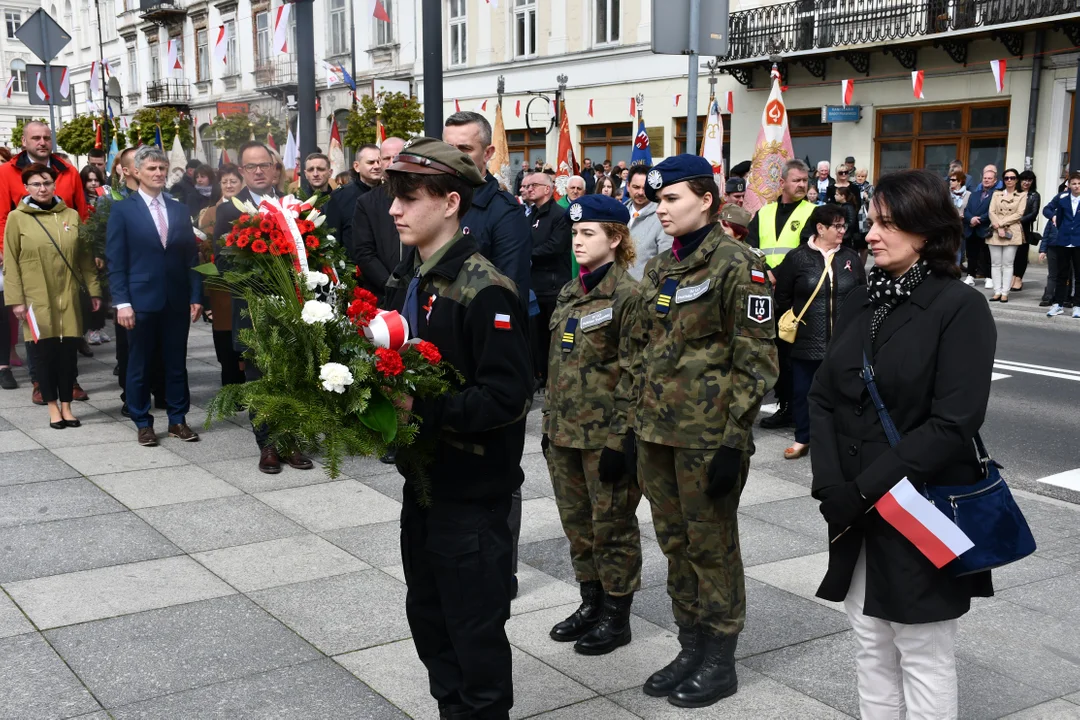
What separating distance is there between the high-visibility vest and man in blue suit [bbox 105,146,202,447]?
14.8 feet

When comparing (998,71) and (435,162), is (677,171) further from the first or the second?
(998,71)

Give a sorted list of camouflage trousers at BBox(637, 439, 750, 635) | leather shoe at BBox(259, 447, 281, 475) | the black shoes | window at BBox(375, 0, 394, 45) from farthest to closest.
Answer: window at BBox(375, 0, 394, 45) → the black shoes → leather shoe at BBox(259, 447, 281, 475) → camouflage trousers at BBox(637, 439, 750, 635)

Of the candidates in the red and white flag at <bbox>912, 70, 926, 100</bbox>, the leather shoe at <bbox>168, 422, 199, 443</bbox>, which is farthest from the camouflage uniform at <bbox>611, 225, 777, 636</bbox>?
the red and white flag at <bbox>912, 70, 926, 100</bbox>

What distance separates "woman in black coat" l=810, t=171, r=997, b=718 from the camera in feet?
9.73

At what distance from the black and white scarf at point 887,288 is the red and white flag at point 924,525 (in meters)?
0.47

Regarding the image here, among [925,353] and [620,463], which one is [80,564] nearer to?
[620,463]

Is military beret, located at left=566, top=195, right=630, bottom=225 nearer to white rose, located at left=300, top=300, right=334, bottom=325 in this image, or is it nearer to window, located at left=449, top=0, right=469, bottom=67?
white rose, located at left=300, top=300, right=334, bottom=325

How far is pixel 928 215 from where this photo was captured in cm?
301

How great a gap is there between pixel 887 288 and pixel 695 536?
127 cm

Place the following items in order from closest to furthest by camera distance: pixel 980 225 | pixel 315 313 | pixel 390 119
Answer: pixel 315 313, pixel 980 225, pixel 390 119

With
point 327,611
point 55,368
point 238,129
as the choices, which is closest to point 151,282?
point 55,368

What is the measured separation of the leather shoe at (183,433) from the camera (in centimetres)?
811

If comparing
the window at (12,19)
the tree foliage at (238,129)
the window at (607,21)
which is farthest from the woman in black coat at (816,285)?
the window at (12,19)

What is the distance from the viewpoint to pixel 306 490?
677cm
